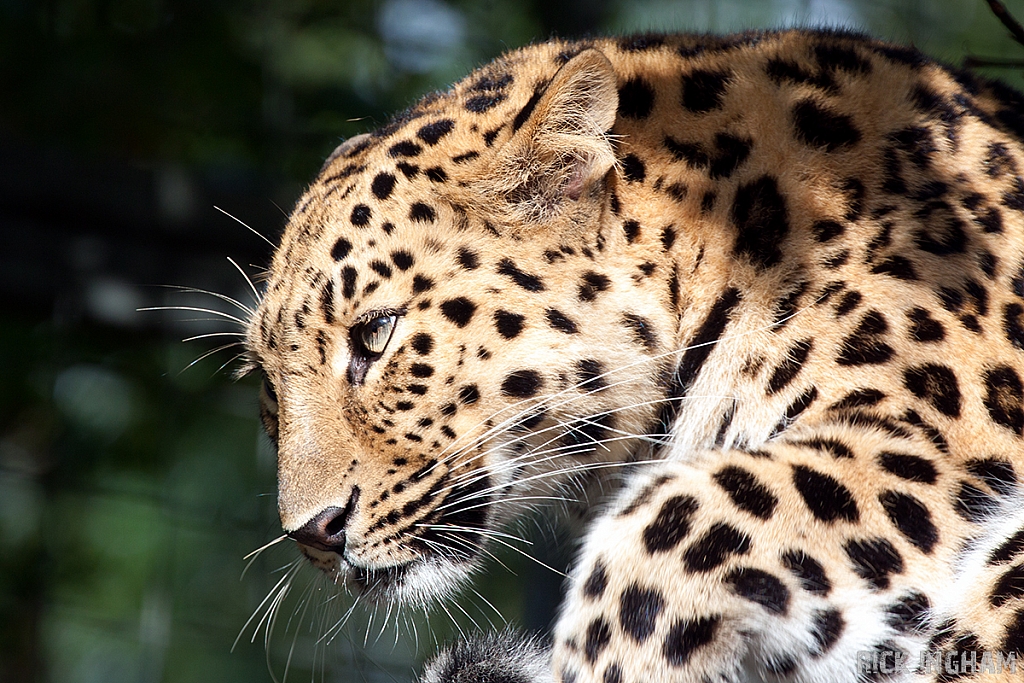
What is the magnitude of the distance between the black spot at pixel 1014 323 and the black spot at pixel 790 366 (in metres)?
0.35

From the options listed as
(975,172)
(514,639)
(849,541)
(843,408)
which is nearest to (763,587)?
(849,541)

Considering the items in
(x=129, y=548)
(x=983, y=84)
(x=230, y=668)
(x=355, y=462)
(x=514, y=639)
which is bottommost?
(x=230, y=668)

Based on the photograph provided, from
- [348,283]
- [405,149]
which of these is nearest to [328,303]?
[348,283]

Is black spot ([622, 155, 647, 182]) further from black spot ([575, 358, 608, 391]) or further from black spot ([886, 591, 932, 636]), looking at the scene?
black spot ([886, 591, 932, 636])

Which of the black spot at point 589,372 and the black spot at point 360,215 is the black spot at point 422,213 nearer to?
the black spot at point 360,215

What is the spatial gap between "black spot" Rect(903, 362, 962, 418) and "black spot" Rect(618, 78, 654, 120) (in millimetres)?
810

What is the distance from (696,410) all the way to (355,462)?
27.6 inches

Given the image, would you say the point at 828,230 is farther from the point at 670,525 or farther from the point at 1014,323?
the point at 670,525

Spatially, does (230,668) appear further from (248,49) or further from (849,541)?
(849,541)

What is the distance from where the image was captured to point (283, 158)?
589 centimetres

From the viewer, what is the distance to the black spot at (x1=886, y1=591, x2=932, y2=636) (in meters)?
1.95

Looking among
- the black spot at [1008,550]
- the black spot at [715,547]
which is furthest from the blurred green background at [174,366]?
the black spot at [1008,550]

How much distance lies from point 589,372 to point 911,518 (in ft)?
2.36

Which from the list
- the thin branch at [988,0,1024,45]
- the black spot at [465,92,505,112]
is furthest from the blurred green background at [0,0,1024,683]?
the thin branch at [988,0,1024,45]
